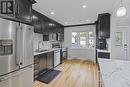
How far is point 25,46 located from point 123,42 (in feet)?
16.8

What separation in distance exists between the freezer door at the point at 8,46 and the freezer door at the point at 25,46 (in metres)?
0.15

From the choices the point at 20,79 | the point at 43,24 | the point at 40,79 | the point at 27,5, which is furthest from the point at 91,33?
the point at 20,79

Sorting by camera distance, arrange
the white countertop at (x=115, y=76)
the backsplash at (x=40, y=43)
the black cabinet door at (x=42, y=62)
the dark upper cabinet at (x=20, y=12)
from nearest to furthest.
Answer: the white countertop at (x=115, y=76) < the dark upper cabinet at (x=20, y=12) < the black cabinet door at (x=42, y=62) < the backsplash at (x=40, y=43)

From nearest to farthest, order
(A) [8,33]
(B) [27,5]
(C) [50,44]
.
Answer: (A) [8,33]
(B) [27,5]
(C) [50,44]

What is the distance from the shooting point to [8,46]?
188cm

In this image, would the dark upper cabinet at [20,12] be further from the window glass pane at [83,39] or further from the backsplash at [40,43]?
the window glass pane at [83,39]

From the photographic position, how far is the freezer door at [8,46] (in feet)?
5.72

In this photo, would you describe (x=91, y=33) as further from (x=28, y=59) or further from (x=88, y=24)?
(x=28, y=59)

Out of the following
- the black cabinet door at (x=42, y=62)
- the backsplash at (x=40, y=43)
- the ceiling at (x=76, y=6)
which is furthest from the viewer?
the backsplash at (x=40, y=43)

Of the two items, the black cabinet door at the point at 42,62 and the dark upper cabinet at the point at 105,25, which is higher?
the dark upper cabinet at the point at 105,25

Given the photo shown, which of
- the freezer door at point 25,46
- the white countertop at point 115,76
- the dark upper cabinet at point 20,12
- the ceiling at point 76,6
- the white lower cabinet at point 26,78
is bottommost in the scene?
the white lower cabinet at point 26,78

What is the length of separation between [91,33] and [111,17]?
2.64 metres

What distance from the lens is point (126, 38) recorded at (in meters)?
5.41

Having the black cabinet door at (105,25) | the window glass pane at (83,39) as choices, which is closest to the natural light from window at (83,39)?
the window glass pane at (83,39)
